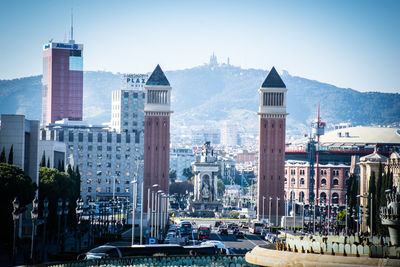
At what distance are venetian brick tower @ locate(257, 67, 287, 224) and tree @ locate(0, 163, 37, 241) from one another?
213 feet

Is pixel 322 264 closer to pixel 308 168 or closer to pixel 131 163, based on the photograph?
pixel 131 163

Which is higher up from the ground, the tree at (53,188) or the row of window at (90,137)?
the row of window at (90,137)

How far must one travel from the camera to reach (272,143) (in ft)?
421

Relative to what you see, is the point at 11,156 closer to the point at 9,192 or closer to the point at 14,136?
the point at 14,136

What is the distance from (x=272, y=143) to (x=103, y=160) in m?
51.0

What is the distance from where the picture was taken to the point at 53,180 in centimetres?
8375

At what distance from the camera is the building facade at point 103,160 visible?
168m

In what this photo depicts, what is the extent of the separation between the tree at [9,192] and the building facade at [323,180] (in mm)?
112273

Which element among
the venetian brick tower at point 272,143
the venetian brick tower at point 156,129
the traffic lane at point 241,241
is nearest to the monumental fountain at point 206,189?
the venetian brick tower at point 156,129

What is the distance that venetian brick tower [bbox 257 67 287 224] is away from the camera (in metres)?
127

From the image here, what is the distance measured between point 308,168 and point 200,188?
140 feet

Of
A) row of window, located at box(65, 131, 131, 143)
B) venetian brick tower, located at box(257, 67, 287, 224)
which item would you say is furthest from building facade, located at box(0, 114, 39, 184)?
row of window, located at box(65, 131, 131, 143)

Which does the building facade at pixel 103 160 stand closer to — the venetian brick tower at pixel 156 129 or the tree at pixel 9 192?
the venetian brick tower at pixel 156 129

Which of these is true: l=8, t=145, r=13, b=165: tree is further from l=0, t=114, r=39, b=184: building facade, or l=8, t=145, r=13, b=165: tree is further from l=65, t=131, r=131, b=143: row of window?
l=65, t=131, r=131, b=143: row of window
